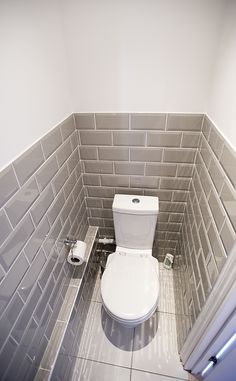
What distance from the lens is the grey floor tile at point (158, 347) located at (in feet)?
4.11

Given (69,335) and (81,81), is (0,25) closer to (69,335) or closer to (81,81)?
(81,81)

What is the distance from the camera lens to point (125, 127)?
119 cm

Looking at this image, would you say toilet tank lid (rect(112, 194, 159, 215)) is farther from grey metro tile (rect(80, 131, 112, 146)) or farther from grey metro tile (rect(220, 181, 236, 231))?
grey metro tile (rect(220, 181, 236, 231))

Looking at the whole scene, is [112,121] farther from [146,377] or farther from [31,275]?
[146,377]

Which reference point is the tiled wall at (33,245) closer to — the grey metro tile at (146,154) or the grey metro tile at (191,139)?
the grey metro tile at (146,154)

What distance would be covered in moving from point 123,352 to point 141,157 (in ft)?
4.28

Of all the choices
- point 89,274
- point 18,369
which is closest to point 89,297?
point 89,274

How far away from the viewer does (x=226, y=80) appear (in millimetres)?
827

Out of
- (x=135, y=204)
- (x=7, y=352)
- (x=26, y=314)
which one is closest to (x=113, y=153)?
(x=135, y=204)

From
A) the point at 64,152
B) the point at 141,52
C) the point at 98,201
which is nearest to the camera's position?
the point at 141,52

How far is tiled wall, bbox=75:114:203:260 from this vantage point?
1.17 m

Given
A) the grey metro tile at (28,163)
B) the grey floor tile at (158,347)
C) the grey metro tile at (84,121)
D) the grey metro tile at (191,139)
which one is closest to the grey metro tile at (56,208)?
the grey metro tile at (28,163)

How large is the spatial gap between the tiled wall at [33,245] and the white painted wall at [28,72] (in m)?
0.07

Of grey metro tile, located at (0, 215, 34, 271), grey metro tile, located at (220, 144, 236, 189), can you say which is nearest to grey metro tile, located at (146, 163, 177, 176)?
grey metro tile, located at (220, 144, 236, 189)
